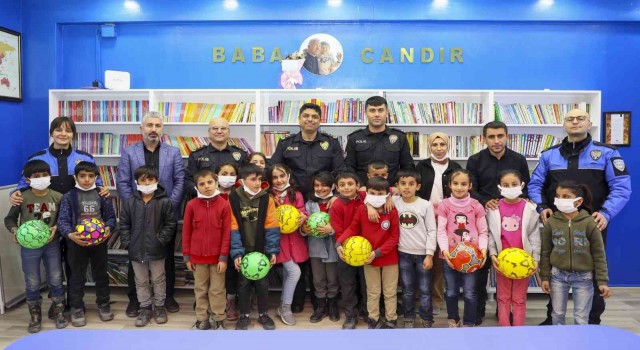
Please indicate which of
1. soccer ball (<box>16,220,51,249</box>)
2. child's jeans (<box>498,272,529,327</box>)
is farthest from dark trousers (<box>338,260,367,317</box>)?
soccer ball (<box>16,220,51,249</box>)

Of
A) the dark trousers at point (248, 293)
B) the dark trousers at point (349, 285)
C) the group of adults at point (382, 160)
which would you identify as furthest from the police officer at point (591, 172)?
the dark trousers at point (248, 293)

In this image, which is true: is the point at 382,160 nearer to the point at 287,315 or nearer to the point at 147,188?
the point at 287,315

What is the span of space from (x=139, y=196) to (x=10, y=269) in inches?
60.2

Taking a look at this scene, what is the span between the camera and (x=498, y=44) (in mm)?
4613

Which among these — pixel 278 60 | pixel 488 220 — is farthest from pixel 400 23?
pixel 488 220

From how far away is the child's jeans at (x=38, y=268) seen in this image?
339 cm

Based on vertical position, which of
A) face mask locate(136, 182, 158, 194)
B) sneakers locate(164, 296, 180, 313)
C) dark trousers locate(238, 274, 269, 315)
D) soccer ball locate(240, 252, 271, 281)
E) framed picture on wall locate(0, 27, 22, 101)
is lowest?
sneakers locate(164, 296, 180, 313)

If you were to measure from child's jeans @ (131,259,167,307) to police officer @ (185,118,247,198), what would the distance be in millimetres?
688

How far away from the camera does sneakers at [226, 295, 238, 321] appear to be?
11.7ft

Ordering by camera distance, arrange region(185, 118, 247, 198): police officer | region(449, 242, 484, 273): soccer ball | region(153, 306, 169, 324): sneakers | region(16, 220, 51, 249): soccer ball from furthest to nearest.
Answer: region(185, 118, 247, 198): police officer < region(153, 306, 169, 324): sneakers < region(16, 220, 51, 249): soccer ball < region(449, 242, 484, 273): soccer ball

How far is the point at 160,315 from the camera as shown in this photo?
140 inches

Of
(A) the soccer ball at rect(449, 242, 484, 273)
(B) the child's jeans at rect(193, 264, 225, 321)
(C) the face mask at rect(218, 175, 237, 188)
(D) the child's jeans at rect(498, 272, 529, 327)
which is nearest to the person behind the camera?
(A) the soccer ball at rect(449, 242, 484, 273)

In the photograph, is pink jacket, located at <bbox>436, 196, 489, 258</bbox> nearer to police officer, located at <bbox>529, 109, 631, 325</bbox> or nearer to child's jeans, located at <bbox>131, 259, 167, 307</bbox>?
police officer, located at <bbox>529, 109, 631, 325</bbox>

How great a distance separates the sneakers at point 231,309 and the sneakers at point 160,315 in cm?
51
